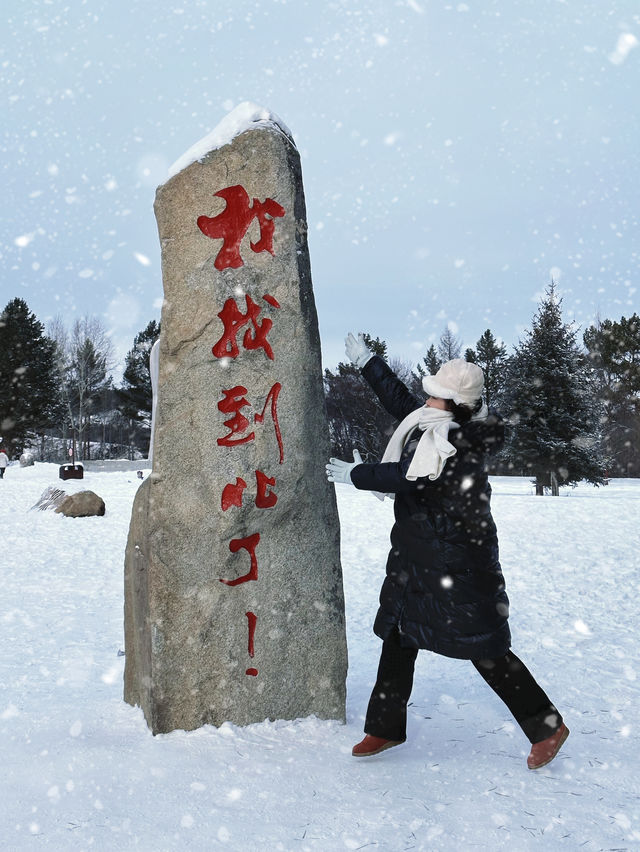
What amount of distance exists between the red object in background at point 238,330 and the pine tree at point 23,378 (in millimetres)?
33538

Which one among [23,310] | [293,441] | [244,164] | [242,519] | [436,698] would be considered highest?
[23,310]

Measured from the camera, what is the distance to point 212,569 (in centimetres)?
347

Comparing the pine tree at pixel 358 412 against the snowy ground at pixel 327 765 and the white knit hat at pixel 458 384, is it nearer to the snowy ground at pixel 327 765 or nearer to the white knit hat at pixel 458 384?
the snowy ground at pixel 327 765

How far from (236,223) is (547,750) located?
9.37 ft

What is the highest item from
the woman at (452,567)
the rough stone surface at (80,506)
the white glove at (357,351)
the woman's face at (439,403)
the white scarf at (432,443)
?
the white glove at (357,351)

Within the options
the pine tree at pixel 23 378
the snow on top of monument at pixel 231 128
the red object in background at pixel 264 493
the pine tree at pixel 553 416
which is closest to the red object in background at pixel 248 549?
the red object in background at pixel 264 493

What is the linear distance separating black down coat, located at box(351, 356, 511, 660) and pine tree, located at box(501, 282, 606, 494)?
17.7 metres

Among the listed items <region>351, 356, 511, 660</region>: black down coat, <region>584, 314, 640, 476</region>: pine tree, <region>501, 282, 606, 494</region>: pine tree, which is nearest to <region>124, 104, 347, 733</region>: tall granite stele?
<region>351, 356, 511, 660</region>: black down coat

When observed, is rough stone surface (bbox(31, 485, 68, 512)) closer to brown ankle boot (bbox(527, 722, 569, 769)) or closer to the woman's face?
the woman's face

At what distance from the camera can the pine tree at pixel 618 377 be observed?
32.5m

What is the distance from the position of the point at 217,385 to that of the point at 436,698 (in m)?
2.21

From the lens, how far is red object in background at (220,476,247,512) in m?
3.49

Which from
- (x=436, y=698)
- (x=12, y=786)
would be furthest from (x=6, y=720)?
(x=436, y=698)

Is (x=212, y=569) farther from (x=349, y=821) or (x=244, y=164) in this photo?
(x=244, y=164)
